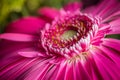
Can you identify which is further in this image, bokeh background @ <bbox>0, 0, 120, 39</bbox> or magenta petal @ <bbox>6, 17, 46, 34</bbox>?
bokeh background @ <bbox>0, 0, 120, 39</bbox>

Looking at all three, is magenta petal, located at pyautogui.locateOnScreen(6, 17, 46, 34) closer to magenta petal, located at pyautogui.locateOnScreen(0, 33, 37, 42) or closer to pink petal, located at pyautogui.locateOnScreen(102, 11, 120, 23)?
magenta petal, located at pyautogui.locateOnScreen(0, 33, 37, 42)

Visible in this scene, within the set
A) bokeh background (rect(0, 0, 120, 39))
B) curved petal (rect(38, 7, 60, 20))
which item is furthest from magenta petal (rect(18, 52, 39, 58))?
bokeh background (rect(0, 0, 120, 39))

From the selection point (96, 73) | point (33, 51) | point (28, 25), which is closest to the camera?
point (96, 73)

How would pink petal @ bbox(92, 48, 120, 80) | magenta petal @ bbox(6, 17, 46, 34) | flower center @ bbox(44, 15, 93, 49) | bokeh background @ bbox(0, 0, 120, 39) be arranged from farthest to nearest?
bokeh background @ bbox(0, 0, 120, 39)
magenta petal @ bbox(6, 17, 46, 34)
flower center @ bbox(44, 15, 93, 49)
pink petal @ bbox(92, 48, 120, 80)

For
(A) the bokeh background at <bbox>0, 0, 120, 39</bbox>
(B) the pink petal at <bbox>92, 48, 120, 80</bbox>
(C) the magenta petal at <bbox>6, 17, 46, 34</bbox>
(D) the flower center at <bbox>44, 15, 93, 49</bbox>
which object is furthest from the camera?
(A) the bokeh background at <bbox>0, 0, 120, 39</bbox>

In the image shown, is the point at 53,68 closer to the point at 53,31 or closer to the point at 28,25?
the point at 53,31

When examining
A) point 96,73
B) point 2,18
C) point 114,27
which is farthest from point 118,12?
point 2,18

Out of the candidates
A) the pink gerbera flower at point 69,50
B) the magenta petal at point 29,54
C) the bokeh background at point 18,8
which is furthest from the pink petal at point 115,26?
the bokeh background at point 18,8

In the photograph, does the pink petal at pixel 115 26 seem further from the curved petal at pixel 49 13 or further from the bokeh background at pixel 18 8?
the bokeh background at pixel 18 8
